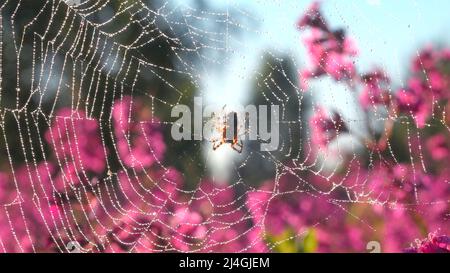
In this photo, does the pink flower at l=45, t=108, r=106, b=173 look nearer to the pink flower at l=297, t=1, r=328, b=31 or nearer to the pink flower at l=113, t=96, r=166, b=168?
the pink flower at l=113, t=96, r=166, b=168

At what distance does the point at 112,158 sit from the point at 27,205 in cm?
98

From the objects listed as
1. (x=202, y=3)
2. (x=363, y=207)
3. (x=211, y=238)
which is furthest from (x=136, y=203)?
(x=202, y=3)

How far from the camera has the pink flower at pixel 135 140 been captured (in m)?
4.50

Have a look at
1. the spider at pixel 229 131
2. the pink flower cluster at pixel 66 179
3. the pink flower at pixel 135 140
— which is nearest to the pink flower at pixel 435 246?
the pink flower cluster at pixel 66 179

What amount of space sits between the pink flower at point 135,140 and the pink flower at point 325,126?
1.42 metres

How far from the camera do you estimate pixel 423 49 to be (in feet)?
10.5

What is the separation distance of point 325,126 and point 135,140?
5.20 ft

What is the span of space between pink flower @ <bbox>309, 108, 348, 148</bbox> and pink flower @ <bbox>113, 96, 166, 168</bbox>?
1.42 m

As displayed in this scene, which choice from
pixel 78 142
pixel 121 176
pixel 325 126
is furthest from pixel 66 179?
pixel 325 126

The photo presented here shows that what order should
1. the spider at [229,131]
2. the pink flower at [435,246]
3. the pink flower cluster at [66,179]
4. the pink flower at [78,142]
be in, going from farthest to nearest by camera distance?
the spider at [229,131]
the pink flower at [78,142]
the pink flower cluster at [66,179]
the pink flower at [435,246]

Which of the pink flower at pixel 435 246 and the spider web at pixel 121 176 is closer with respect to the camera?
the pink flower at pixel 435 246

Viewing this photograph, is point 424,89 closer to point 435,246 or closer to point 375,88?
point 375,88

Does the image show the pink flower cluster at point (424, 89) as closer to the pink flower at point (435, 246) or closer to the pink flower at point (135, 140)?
the pink flower at point (435, 246)

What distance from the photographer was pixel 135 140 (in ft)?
14.8
